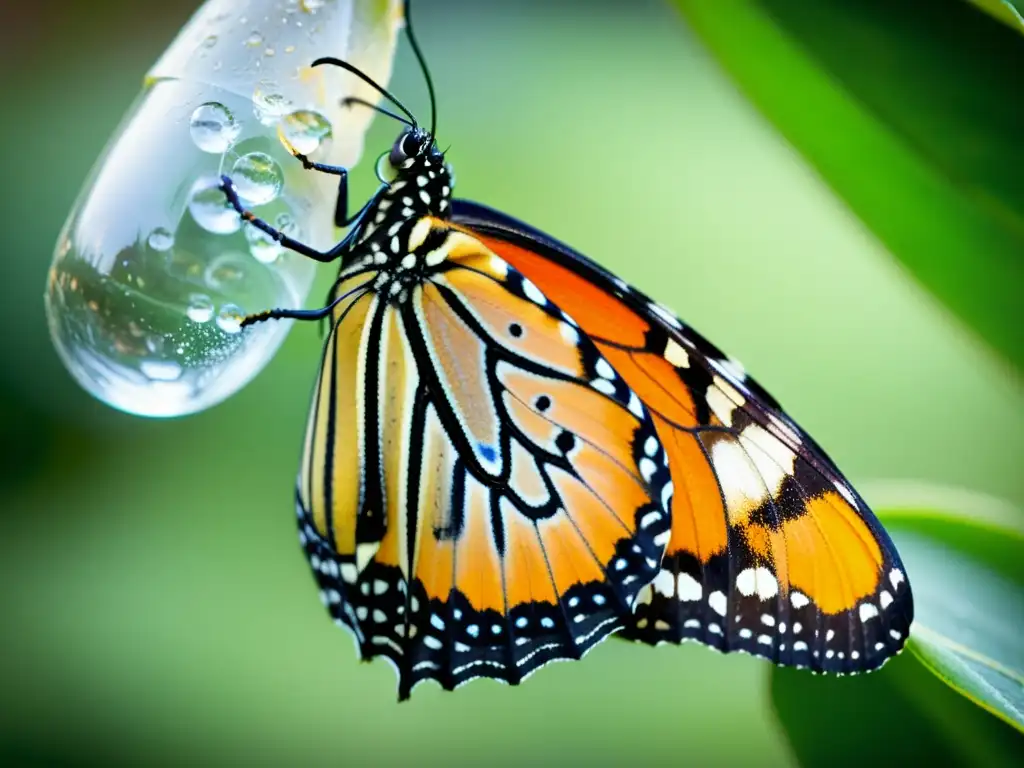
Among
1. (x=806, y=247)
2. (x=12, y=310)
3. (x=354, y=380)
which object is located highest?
(x=12, y=310)

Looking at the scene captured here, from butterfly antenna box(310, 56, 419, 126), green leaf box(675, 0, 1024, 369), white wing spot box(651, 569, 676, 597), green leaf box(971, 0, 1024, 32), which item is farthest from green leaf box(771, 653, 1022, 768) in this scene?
butterfly antenna box(310, 56, 419, 126)

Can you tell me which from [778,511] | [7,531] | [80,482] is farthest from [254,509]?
[778,511]

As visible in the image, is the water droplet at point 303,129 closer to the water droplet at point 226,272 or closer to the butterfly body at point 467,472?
the water droplet at point 226,272

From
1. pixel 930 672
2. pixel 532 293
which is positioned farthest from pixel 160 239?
pixel 930 672

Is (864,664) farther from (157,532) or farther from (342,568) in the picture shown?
(157,532)

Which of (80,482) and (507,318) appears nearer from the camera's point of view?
(507,318)
